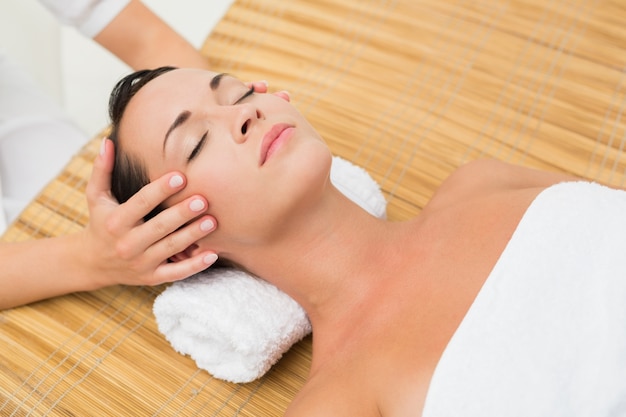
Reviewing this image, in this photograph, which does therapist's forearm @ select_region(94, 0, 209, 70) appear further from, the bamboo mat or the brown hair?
the brown hair

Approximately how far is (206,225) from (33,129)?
0.86 meters

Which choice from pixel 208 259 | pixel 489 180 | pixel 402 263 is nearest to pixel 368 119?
pixel 489 180

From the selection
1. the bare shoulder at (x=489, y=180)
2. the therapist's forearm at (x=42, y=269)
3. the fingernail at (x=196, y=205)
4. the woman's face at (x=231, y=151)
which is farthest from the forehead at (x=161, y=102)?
the bare shoulder at (x=489, y=180)

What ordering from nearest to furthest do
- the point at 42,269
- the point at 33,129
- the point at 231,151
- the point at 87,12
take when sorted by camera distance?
the point at 231,151
the point at 42,269
the point at 87,12
the point at 33,129

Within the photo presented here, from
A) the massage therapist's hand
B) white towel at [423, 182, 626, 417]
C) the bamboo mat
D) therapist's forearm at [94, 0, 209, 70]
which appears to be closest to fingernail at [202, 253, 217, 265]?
the massage therapist's hand

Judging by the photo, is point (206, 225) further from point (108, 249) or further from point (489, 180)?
point (489, 180)

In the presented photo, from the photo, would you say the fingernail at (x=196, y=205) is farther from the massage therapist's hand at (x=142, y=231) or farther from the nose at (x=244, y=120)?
the nose at (x=244, y=120)

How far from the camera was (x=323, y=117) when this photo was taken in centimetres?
156

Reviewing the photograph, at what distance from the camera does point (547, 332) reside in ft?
3.03

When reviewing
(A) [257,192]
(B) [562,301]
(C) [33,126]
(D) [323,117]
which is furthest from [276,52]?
(B) [562,301]

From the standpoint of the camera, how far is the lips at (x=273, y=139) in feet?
3.35

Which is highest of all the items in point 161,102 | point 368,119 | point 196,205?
point 161,102

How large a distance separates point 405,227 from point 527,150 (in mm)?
453

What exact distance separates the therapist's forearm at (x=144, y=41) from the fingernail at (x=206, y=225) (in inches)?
23.4
